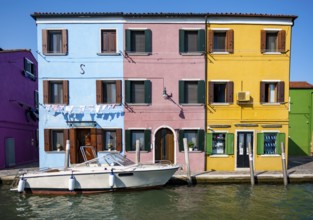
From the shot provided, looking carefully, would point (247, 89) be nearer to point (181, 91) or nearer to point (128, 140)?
point (181, 91)

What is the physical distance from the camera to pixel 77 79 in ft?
44.7

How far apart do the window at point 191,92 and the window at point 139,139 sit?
116 inches

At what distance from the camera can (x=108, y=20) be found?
1357 cm

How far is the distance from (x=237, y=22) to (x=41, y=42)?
11942 millimetres

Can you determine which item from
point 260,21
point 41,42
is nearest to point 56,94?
point 41,42

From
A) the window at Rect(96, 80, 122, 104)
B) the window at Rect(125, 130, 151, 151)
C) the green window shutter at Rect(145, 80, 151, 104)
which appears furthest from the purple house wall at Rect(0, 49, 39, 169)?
the green window shutter at Rect(145, 80, 151, 104)

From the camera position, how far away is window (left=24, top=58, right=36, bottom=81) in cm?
1717

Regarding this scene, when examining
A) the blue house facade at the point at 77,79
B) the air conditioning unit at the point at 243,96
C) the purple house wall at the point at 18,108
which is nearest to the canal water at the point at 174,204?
the blue house facade at the point at 77,79

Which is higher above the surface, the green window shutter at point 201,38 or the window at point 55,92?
the green window shutter at point 201,38

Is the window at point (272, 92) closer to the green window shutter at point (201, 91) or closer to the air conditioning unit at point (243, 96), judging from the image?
the air conditioning unit at point (243, 96)

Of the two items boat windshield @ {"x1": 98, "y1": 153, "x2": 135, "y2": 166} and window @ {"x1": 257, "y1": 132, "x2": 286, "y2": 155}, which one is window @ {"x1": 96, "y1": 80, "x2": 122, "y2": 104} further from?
window @ {"x1": 257, "y1": 132, "x2": 286, "y2": 155}

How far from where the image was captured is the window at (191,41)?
44.8 ft

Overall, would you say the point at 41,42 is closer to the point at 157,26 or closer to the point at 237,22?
the point at 157,26

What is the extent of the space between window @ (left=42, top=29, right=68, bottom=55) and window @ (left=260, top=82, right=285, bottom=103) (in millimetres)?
12255
